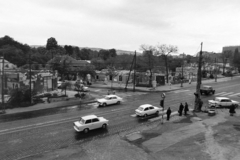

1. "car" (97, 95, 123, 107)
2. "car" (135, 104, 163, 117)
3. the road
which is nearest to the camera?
the road

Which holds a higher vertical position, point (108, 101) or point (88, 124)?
point (108, 101)

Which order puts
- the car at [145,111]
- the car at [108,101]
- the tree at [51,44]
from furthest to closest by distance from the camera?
the tree at [51,44], the car at [108,101], the car at [145,111]

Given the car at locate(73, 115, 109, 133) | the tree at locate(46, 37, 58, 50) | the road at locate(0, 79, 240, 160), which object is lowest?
the road at locate(0, 79, 240, 160)

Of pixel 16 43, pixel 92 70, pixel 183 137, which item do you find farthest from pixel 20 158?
pixel 16 43

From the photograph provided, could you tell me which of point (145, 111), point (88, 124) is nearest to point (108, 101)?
point (145, 111)

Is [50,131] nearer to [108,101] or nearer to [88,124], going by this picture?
[88,124]

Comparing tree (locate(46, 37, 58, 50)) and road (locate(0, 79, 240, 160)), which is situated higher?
tree (locate(46, 37, 58, 50))

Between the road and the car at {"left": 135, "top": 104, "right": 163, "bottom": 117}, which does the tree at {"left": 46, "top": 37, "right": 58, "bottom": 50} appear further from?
the car at {"left": 135, "top": 104, "right": 163, "bottom": 117}

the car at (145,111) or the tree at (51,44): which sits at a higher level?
the tree at (51,44)

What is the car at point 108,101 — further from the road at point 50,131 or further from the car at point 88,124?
the car at point 88,124

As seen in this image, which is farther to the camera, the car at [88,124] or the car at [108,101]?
the car at [108,101]

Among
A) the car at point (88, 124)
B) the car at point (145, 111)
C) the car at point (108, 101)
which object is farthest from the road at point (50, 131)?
the car at point (108, 101)

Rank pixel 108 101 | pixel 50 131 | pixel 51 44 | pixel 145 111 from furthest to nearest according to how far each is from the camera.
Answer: pixel 51 44
pixel 108 101
pixel 145 111
pixel 50 131

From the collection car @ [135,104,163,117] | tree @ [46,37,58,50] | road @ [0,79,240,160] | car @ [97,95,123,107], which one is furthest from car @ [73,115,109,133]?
tree @ [46,37,58,50]
